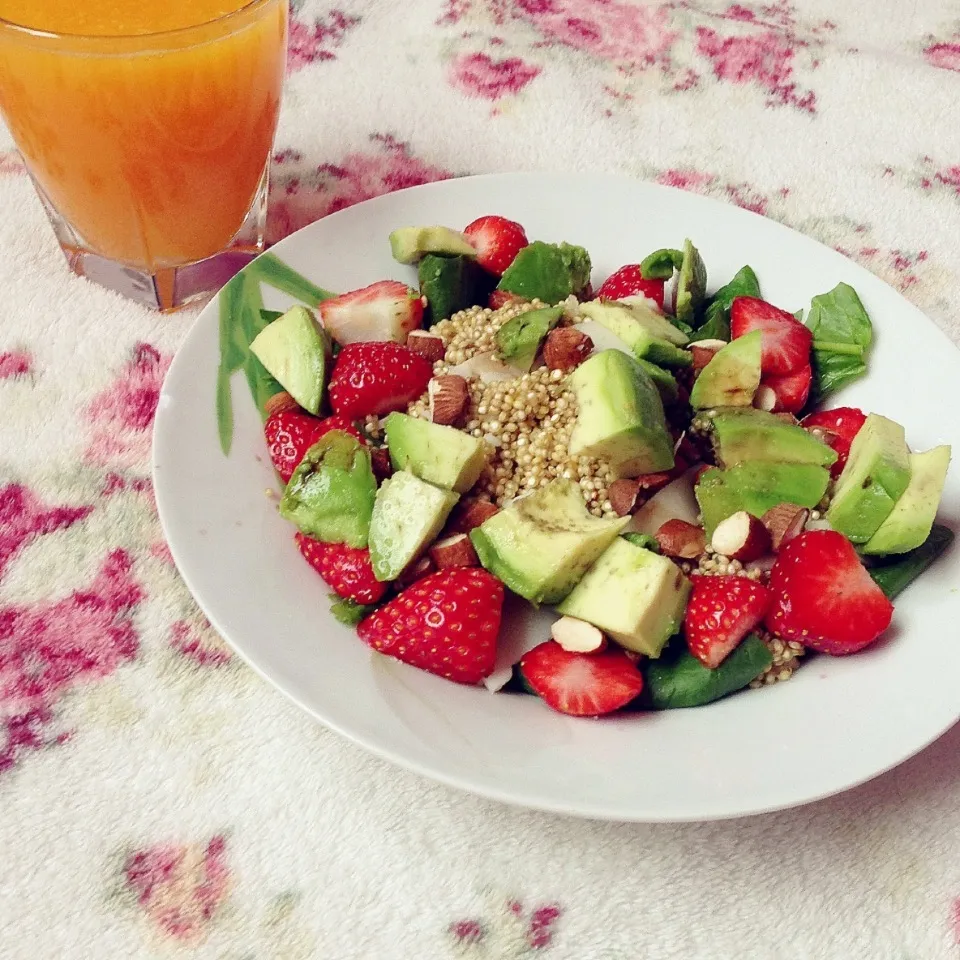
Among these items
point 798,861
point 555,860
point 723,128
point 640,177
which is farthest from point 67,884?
point 723,128

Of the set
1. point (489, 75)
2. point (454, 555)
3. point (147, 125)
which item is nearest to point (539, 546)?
point (454, 555)

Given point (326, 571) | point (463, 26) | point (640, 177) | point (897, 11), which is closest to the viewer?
point (326, 571)

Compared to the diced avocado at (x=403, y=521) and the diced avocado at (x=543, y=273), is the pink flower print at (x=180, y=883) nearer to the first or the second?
the diced avocado at (x=403, y=521)

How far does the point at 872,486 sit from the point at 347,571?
0.46m

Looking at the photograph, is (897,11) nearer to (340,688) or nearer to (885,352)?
(885,352)

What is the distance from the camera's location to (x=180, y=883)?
74cm

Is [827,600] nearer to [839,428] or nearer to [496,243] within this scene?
[839,428]

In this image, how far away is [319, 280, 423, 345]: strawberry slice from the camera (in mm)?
1010

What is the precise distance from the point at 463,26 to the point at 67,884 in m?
1.46

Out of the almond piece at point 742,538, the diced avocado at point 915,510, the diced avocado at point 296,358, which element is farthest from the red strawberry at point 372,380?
the diced avocado at point 915,510

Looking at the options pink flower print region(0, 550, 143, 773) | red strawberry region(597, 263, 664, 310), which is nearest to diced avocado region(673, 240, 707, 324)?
red strawberry region(597, 263, 664, 310)

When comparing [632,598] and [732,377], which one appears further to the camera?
[732,377]

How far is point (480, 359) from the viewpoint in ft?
3.29

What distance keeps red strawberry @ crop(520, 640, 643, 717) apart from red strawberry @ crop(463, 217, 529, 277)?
0.48 metres
